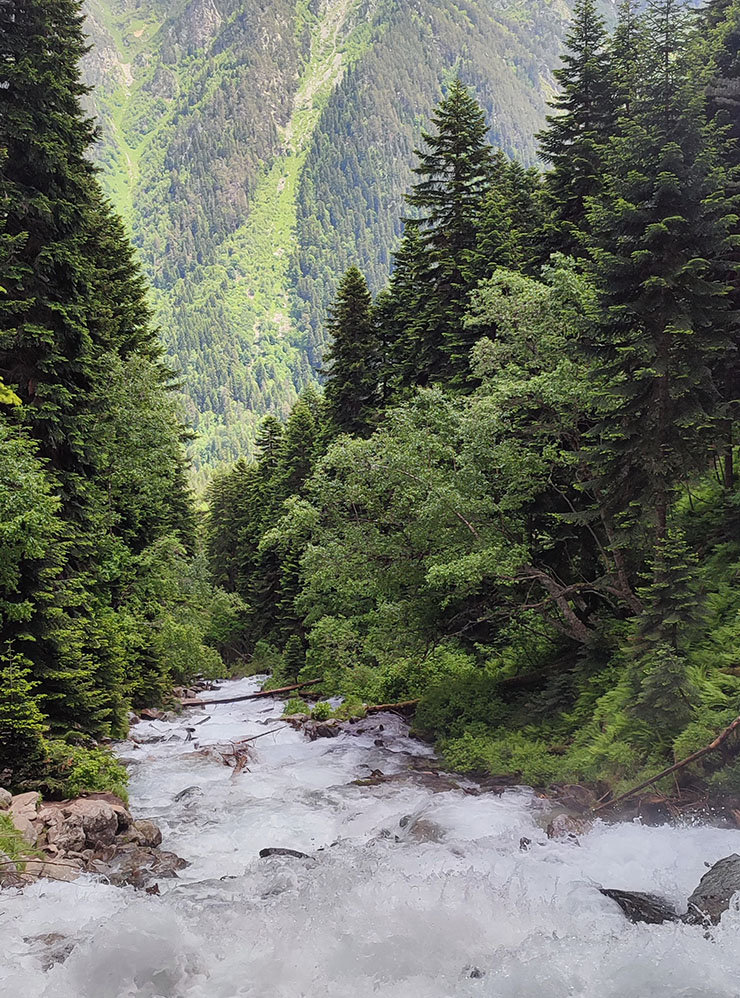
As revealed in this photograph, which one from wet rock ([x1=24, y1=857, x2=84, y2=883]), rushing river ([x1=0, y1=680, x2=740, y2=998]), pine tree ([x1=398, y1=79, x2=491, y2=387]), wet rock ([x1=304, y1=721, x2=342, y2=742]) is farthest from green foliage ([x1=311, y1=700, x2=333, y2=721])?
wet rock ([x1=24, y1=857, x2=84, y2=883])

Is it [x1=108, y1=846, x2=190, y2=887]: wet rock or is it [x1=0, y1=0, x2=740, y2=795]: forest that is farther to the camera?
[x1=0, y1=0, x2=740, y2=795]: forest

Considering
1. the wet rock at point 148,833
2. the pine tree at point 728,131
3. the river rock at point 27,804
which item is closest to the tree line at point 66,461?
the river rock at point 27,804

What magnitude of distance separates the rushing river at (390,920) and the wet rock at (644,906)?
7.2 inches

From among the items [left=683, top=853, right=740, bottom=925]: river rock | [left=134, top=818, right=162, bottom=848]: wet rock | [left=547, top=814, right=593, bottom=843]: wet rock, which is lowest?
[left=547, top=814, right=593, bottom=843]: wet rock

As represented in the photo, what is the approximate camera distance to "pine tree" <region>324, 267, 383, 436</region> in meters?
31.4

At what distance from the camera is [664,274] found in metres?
12.4

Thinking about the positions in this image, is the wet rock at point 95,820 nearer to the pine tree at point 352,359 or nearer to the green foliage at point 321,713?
the green foliage at point 321,713

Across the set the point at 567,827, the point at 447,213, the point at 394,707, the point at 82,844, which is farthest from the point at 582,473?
the point at 447,213

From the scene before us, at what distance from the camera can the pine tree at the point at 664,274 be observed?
1212 cm

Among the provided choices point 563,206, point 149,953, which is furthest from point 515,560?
point 563,206

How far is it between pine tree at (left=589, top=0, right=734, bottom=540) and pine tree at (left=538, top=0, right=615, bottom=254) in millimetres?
9312

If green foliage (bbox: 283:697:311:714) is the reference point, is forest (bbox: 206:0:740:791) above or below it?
above

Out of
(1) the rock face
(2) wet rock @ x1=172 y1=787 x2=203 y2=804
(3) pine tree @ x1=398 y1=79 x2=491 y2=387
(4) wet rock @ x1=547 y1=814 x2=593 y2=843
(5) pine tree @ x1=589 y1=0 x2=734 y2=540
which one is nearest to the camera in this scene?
(1) the rock face

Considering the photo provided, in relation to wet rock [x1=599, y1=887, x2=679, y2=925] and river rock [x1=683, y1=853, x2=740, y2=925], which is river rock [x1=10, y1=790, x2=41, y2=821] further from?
river rock [x1=683, y1=853, x2=740, y2=925]
